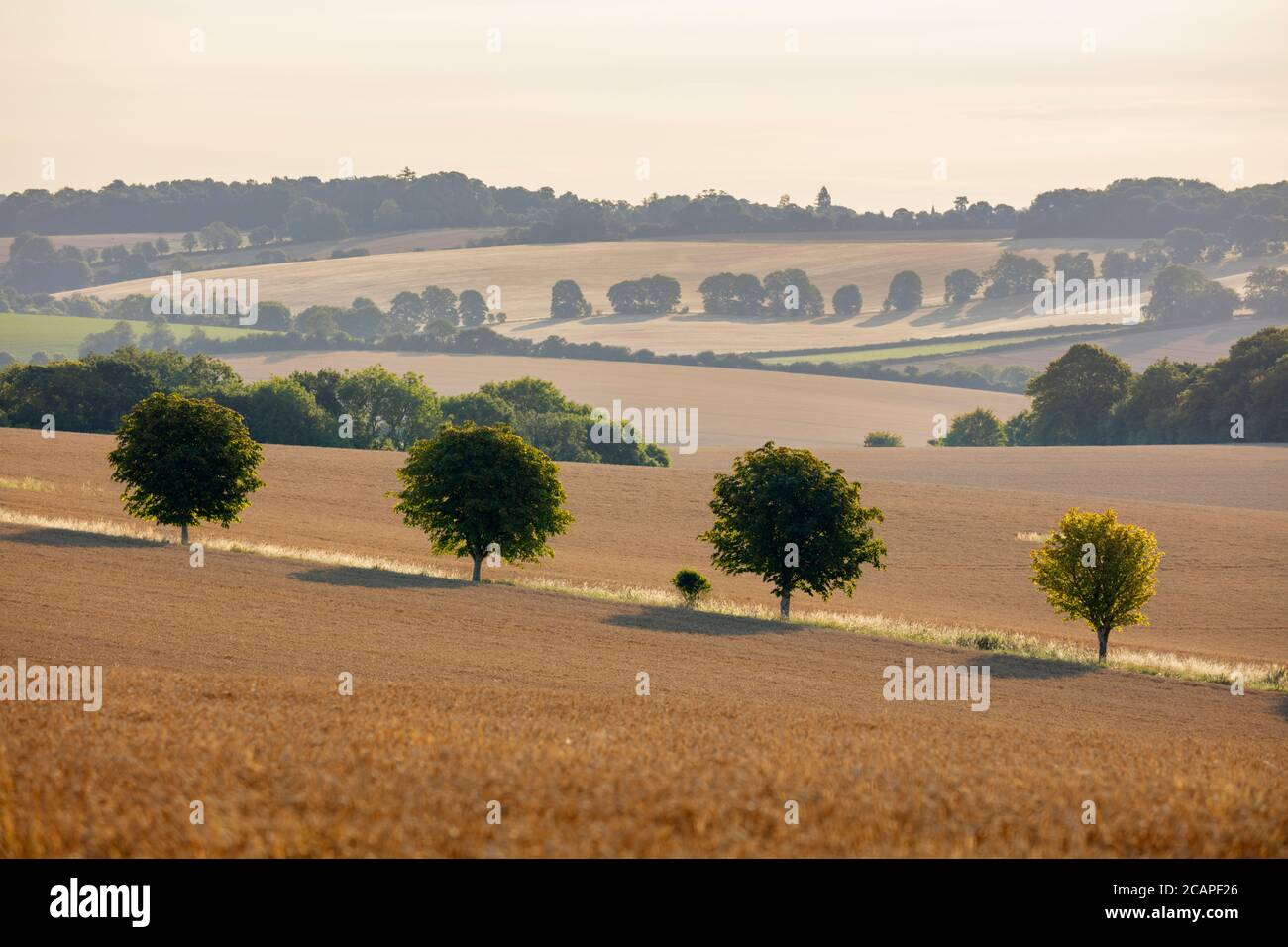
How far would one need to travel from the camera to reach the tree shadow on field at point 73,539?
4397 centimetres

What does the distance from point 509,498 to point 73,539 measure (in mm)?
15488

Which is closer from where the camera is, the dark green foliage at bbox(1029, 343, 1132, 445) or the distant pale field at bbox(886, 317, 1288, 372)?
the dark green foliage at bbox(1029, 343, 1132, 445)

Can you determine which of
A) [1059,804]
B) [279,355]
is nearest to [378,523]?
[1059,804]

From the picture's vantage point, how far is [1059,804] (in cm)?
1202

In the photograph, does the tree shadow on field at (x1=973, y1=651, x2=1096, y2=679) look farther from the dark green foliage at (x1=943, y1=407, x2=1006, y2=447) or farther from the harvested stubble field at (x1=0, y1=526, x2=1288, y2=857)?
the dark green foliage at (x1=943, y1=407, x2=1006, y2=447)

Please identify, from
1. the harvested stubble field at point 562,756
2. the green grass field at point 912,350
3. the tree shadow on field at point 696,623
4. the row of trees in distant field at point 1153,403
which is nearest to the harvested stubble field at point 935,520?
the tree shadow on field at point 696,623

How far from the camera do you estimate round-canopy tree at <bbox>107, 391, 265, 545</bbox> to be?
154ft

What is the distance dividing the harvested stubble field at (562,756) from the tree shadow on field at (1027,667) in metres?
1.57

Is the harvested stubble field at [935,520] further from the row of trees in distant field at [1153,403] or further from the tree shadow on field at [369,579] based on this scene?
the row of trees in distant field at [1153,403]

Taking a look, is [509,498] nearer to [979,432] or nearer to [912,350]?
[979,432]

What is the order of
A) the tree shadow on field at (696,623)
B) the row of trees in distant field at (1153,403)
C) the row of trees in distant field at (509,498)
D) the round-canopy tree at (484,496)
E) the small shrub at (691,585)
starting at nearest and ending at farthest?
the tree shadow on field at (696,623)
the row of trees in distant field at (509,498)
the small shrub at (691,585)
the round-canopy tree at (484,496)
the row of trees in distant field at (1153,403)

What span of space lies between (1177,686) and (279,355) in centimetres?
15174

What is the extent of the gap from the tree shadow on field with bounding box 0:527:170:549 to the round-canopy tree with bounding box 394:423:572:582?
957 centimetres

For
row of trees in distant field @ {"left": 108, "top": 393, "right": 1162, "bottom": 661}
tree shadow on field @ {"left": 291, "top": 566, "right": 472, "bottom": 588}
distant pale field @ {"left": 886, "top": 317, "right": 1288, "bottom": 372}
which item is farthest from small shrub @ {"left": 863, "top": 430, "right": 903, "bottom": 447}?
tree shadow on field @ {"left": 291, "top": 566, "right": 472, "bottom": 588}
